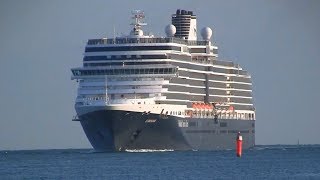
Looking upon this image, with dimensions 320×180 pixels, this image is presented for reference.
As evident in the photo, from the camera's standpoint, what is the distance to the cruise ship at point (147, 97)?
16362 cm

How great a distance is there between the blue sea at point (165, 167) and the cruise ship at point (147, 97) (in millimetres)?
2181

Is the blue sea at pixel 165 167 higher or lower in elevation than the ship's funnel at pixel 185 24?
lower

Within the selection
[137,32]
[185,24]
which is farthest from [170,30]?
[137,32]

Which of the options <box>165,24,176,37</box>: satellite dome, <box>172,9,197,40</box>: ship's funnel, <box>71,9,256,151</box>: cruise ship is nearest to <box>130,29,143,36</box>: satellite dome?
<box>71,9,256,151</box>: cruise ship

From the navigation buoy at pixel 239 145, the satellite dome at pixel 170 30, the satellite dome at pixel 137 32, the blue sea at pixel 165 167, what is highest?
the satellite dome at pixel 170 30

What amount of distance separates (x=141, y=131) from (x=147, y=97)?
429 cm

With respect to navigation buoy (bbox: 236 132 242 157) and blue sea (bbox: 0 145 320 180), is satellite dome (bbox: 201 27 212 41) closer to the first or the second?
blue sea (bbox: 0 145 320 180)

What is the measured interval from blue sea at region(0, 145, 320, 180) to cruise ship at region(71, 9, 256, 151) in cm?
218

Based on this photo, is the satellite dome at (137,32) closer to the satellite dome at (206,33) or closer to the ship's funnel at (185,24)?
the ship's funnel at (185,24)

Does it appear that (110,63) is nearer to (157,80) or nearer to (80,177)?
(157,80)

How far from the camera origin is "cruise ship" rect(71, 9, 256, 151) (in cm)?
16362

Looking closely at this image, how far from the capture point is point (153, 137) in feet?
541

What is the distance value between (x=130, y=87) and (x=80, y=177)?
42072mm

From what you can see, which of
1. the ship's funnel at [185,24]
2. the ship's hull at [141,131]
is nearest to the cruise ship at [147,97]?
the ship's hull at [141,131]
